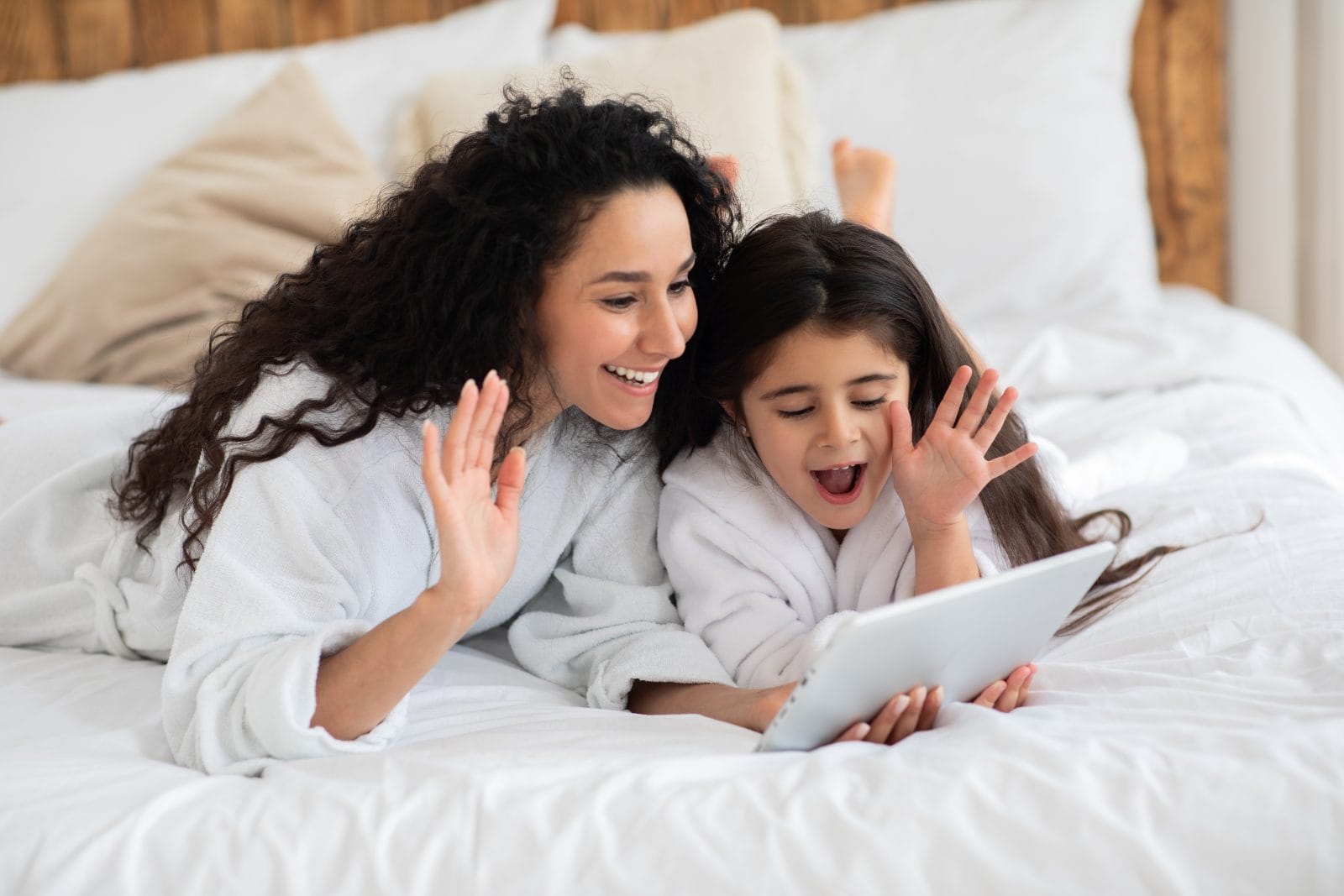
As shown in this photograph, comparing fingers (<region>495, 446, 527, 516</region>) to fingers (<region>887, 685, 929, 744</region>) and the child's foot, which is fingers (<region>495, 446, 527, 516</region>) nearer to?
fingers (<region>887, 685, 929, 744</region>)

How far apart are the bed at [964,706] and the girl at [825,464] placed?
154 mm

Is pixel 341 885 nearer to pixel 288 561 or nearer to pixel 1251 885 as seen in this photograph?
pixel 288 561

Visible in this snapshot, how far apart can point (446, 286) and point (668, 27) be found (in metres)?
1.86

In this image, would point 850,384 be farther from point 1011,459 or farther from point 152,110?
point 152,110

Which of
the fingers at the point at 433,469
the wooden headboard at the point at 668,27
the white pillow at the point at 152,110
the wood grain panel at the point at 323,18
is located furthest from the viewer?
the wood grain panel at the point at 323,18

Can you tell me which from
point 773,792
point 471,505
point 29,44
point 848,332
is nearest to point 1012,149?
point 848,332

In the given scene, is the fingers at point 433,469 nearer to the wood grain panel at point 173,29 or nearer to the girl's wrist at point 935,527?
the girl's wrist at point 935,527

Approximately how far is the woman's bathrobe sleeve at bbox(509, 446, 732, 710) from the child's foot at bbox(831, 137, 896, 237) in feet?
1.96

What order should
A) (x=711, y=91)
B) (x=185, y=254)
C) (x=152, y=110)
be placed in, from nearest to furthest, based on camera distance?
1. (x=185, y=254)
2. (x=711, y=91)
3. (x=152, y=110)

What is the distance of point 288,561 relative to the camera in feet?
3.45

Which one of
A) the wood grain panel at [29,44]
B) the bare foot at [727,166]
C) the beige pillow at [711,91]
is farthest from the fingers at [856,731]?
the wood grain panel at [29,44]

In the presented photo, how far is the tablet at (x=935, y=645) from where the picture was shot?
0.85 m

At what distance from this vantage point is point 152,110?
8.04 feet

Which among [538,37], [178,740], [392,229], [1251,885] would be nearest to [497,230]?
[392,229]
